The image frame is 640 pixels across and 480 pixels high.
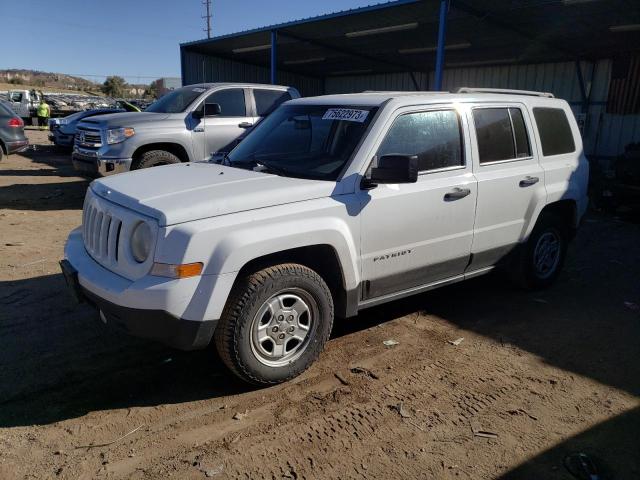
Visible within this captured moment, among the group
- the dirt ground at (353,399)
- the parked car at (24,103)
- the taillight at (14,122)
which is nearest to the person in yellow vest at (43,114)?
the parked car at (24,103)

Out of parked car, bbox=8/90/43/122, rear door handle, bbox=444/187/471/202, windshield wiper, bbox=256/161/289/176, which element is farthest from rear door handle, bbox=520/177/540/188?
parked car, bbox=8/90/43/122

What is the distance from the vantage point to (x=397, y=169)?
343 centimetres

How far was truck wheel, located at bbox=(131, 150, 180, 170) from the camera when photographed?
846cm

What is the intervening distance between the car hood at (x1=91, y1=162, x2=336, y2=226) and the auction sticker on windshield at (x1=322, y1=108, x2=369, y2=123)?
0.67 metres

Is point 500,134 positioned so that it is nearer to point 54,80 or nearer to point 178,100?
point 178,100

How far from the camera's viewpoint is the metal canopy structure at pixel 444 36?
33.6 feet

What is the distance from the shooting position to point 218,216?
10.1ft

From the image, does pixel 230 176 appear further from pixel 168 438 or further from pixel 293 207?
Result: pixel 168 438

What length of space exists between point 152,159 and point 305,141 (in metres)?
5.10

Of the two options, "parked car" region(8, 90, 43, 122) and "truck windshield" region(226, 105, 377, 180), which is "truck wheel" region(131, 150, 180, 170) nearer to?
"truck windshield" region(226, 105, 377, 180)

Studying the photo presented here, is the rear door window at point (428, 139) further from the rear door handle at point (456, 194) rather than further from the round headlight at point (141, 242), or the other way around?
the round headlight at point (141, 242)

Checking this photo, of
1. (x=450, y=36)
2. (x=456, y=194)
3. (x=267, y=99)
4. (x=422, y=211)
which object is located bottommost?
(x=422, y=211)

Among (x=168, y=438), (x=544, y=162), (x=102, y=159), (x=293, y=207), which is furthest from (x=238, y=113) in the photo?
(x=168, y=438)

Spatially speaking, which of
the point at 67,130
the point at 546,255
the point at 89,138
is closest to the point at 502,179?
the point at 546,255
